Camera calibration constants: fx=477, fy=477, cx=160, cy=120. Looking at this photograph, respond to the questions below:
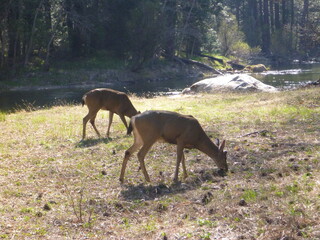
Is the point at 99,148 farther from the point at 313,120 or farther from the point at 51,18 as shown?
the point at 51,18

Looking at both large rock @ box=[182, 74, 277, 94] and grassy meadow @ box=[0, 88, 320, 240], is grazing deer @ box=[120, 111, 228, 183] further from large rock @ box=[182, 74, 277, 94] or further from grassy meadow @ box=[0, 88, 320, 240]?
large rock @ box=[182, 74, 277, 94]

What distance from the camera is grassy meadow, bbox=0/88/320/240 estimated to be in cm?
533

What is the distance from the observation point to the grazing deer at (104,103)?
11406 millimetres

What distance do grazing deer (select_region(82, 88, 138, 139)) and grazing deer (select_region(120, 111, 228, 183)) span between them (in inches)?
149

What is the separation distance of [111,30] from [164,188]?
3934 cm

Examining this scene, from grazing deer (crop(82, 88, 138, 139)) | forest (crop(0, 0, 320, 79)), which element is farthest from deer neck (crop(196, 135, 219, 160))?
forest (crop(0, 0, 320, 79))

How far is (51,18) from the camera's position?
130 ft

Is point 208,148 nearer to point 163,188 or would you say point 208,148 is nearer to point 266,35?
point 163,188

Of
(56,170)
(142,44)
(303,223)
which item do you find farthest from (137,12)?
(303,223)

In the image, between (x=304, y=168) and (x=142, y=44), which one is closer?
(x=304, y=168)

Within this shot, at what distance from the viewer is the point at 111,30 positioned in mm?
44938

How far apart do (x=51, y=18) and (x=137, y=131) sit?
113 feet

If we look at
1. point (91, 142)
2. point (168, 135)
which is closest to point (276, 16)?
point (91, 142)

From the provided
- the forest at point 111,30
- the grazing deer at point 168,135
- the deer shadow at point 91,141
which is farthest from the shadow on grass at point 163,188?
the forest at point 111,30
